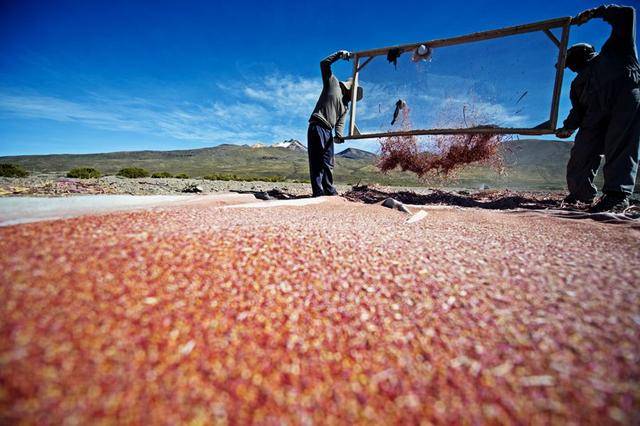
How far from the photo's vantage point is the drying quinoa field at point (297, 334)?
0.69 meters

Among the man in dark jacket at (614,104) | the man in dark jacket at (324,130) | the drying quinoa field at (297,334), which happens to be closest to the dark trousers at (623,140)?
the man in dark jacket at (614,104)

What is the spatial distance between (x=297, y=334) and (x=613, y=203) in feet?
15.7

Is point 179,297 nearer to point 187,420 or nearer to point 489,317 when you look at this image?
point 187,420

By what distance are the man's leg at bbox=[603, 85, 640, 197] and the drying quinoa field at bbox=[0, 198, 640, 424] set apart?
3425 mm

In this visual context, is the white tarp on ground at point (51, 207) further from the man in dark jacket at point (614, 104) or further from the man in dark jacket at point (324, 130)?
the man in dark jacket at point (614, 104)

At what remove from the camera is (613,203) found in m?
3.62

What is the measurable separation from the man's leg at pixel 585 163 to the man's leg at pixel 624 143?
0.54 m

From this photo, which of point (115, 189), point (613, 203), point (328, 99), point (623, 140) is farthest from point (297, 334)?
point (115, 189)

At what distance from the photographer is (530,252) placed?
1.61 metres

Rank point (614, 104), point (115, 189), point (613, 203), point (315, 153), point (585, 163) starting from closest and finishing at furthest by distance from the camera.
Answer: point (613, 203) < point (614, 104) < point (585, 163) < point (315, 153) < point (115, 189)

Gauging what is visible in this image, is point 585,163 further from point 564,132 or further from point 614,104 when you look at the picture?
point 614,104

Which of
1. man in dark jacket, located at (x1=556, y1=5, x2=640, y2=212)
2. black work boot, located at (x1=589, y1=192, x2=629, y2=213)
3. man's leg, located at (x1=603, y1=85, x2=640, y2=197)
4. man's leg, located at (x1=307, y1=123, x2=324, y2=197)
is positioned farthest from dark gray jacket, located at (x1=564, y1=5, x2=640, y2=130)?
man's leg, located at (x1=307, y1=123, x2=324, y2=197)

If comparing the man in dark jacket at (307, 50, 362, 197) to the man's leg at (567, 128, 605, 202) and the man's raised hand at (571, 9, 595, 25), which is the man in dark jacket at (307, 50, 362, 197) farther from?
the man's leg at (567, 128, 605, 202)

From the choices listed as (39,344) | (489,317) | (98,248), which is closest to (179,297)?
(39,344)
